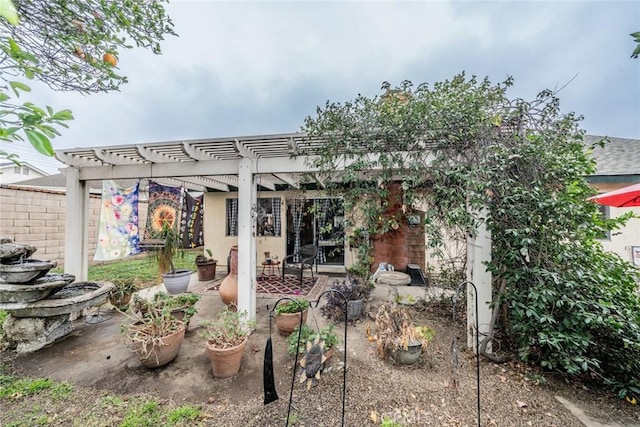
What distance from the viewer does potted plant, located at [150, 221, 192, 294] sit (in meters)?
4.81

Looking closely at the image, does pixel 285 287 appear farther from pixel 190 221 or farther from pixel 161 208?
pixel 161 208

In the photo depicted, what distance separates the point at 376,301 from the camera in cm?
471

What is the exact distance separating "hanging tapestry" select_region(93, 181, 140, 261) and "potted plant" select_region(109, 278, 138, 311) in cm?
49

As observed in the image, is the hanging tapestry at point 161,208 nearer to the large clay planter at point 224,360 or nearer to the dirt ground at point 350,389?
the dirt ground at point 350,389

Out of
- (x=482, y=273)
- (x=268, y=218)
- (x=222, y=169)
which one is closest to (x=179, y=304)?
(x=222, y=169)

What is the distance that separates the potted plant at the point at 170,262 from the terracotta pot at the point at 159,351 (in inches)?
90.8

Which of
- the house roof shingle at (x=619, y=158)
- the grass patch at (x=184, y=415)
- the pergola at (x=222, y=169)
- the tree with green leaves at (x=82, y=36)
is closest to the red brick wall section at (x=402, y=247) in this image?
the pergola at (x=222, y=169)

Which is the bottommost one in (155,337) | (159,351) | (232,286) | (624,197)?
(159,351)

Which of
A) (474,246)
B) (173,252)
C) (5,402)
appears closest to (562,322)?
(474,246)

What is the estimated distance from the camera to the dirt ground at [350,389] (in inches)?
80.5

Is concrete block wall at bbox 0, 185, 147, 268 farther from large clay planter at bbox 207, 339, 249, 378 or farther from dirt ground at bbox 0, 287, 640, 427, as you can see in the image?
large clay planter at bbox 207, 339, 249, 378

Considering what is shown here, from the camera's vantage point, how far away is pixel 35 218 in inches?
223

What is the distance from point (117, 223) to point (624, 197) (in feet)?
21.6

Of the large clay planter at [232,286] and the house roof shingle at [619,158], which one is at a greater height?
the house roof shingle at [619,158]
